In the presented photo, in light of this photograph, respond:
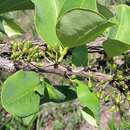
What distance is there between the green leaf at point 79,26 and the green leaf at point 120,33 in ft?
0.15

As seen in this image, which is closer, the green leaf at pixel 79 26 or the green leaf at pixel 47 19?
the green leaf at pixel 79 26

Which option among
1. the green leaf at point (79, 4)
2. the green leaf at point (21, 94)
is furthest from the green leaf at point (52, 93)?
the green leaf at point (79, 4)

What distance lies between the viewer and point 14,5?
628 mm

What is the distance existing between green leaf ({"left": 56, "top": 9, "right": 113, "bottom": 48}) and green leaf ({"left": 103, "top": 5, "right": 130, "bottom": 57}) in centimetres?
5

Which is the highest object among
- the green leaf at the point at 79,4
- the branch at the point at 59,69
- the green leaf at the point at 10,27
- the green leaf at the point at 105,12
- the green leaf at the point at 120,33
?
the green leaf at the point at 79,4

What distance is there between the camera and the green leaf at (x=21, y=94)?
1.87 ft

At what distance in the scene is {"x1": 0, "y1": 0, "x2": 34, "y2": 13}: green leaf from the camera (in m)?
0.62

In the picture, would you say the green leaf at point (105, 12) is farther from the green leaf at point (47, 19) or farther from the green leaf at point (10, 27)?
the green leaf at point (10, 27)

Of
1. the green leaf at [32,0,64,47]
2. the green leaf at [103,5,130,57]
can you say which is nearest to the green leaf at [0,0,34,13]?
the green leaf at [32,0,64,47]

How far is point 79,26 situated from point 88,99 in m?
0.12

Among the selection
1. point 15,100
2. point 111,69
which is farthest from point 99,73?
point 15,100

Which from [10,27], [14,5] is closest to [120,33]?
[14,5]

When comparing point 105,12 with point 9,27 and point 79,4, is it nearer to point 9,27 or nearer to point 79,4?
point 79,4

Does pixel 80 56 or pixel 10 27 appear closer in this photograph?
pixel 80 56
